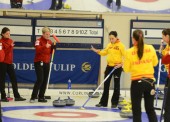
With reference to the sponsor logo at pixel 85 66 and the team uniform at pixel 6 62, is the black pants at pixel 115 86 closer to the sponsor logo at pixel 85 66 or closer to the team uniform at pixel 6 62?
the team uniform at pixel 6 62

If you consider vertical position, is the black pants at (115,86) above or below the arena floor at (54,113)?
above

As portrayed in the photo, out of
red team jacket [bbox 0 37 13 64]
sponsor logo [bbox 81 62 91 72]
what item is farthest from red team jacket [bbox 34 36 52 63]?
sponsor logo [bbox 81 62 91 72]

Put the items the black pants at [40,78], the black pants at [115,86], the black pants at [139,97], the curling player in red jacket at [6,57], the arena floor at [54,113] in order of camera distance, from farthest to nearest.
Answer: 1. the black pants at [40,78]
2. the curling player in red jacket at [6,57]
3. the black pants at [115,86]
4. the arena floor at [54,113]
5. the black pants at [139,97]

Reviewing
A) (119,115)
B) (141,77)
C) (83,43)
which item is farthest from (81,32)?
(141,77)

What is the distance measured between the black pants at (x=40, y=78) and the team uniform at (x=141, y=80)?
4.86 meters

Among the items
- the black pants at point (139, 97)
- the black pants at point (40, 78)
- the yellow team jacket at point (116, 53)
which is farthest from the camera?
the black pants at point (40, 78)

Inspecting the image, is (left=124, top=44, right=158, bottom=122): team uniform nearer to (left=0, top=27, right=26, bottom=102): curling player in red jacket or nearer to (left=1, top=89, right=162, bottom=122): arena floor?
(left=1, top=89, right=162, bottom=122): arena floor

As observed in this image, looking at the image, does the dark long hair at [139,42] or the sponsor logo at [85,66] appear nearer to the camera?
the dark long hair at [139,42]

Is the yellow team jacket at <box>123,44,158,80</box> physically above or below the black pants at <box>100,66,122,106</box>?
above

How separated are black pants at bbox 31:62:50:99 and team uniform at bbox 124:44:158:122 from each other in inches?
191

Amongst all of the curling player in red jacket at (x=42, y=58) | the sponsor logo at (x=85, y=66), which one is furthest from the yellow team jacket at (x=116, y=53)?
the sponsor logo at (x=85, y=66)

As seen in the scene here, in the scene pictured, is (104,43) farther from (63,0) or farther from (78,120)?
(78,120)

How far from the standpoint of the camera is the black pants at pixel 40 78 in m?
11.5

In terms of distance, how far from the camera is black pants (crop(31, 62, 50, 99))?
11.5 m
